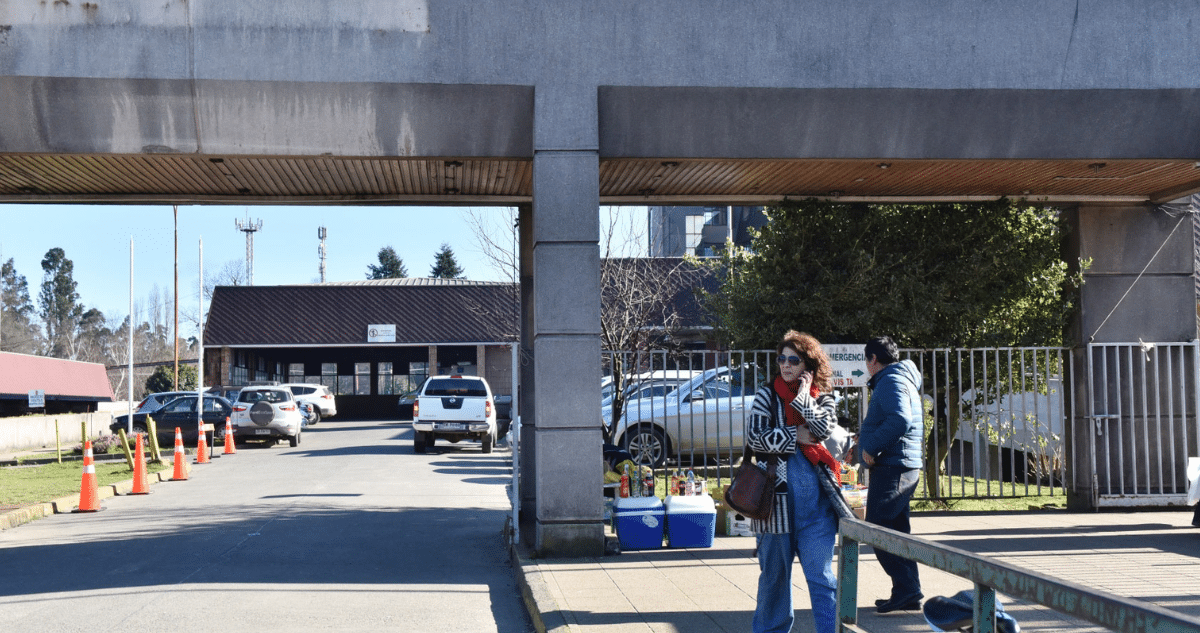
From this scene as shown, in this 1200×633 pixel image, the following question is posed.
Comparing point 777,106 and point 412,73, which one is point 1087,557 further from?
point 412,73

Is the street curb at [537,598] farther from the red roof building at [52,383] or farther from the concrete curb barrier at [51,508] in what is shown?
the red roof building at [52,383]

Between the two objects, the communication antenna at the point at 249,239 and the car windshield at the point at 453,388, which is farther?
the communication antenna at the point at 249,239

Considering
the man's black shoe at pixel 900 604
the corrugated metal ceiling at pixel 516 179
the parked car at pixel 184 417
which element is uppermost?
the corrugated metal ceiling at pixel 516 179

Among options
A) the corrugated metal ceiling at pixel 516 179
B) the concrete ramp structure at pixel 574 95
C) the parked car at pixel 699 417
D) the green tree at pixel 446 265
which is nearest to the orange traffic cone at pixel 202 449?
the parked car at pixel 699 417

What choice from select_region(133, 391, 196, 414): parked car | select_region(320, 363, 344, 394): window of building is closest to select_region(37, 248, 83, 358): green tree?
select_region(320, 363, 344, 394): window of building

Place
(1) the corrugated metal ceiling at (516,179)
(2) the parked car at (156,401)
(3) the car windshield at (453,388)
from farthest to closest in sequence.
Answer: (2) the parked car at (156,401), (3) the car windshield at (453,388), (1) the corrugated metal ceiling at (516,179)

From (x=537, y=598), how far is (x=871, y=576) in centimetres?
265

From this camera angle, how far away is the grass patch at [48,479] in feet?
51.8

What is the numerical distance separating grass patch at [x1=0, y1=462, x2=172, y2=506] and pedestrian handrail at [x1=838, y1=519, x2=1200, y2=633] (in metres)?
14.0

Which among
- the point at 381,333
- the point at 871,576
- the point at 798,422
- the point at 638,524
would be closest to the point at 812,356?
the point at 798,422

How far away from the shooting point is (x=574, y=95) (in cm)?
989

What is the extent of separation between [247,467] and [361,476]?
142 inches

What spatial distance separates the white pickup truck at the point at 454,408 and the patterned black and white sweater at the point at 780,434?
63.9 feet

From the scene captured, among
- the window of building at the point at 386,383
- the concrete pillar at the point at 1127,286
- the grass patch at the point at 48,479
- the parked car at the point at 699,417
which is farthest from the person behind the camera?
the window of building at the point at 386,383
